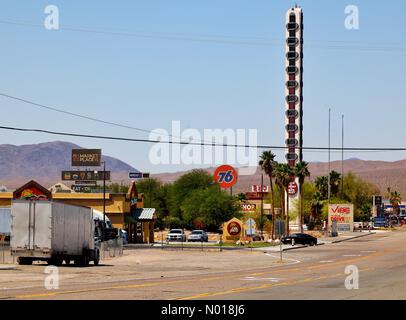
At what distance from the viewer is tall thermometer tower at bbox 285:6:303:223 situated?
162 metres

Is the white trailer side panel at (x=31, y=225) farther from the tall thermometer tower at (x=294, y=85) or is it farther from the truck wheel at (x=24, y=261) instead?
the tall thermometer tower at (x=294, y=85)

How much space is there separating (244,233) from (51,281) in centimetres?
6220

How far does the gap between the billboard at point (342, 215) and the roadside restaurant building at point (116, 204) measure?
47.0 m

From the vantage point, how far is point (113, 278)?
35.1 meters

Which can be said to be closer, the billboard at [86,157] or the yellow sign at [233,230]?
the yellow sign at [233,230]

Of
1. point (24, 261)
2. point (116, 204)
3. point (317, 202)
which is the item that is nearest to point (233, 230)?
point (116, 204)

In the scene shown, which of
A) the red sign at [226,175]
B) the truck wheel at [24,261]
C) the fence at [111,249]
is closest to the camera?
the truck wheel at [24,261]

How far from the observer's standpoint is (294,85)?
16312 centimetres

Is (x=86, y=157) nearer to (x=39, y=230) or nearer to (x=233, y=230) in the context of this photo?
(x=233, y=230)

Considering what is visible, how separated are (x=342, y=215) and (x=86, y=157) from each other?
43.8 meters

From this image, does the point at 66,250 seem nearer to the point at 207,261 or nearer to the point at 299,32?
the point at 207,261

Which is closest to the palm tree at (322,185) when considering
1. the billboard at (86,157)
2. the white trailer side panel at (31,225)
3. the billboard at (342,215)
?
the billboard at (342,215)

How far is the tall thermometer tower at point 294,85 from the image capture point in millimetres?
161625
